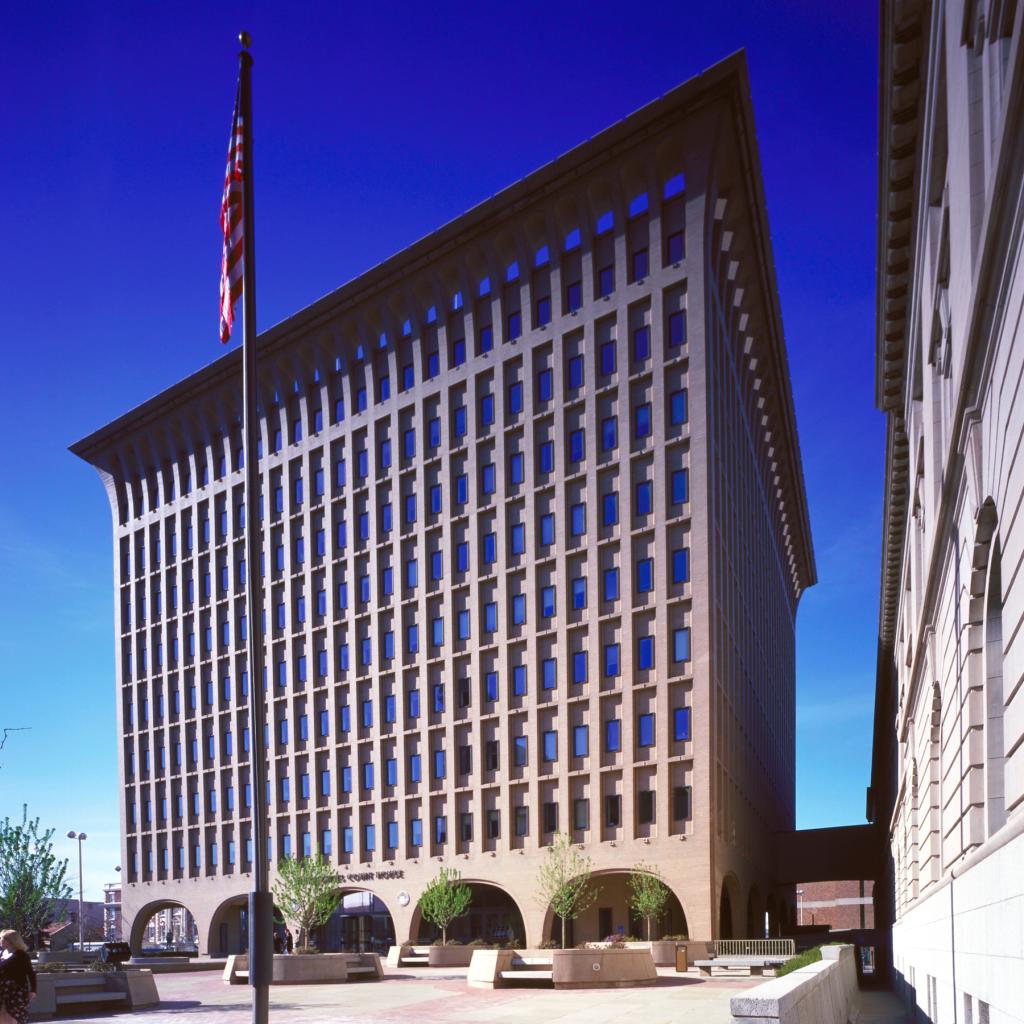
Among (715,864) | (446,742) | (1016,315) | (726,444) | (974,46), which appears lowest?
(715,864)

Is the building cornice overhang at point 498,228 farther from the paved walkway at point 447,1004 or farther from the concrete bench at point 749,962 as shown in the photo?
A: the paved walkway at point 447,1004

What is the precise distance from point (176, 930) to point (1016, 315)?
196 metres

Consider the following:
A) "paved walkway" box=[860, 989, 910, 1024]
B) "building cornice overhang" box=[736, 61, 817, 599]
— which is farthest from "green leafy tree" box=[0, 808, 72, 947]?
"building cornice overhang" box=[736, 61, 817, 599]

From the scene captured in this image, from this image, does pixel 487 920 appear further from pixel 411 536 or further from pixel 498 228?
pixel 498 228

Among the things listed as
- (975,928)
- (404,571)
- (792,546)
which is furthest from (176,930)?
(975,928)

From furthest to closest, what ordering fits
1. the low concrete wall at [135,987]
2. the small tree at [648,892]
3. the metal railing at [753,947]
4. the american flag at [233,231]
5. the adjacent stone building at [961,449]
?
the small tree at [648,892]
the metal railing at [753,947]
the low concrete wall at [135,987]
the american flag at [233,231]
the adjacent stone building at [961,449]

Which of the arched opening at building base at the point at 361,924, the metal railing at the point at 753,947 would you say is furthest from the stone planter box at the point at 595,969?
the arched opening at building base at the point at 361,924

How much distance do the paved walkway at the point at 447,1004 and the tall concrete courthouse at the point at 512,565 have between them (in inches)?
864

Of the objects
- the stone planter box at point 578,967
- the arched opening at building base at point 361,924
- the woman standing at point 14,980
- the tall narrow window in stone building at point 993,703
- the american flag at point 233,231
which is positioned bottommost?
the arched opening at building base at point 361,924

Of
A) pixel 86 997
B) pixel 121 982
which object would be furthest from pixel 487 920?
pixel 86 997

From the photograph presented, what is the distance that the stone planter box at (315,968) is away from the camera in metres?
37.8

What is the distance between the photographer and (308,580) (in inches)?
3046

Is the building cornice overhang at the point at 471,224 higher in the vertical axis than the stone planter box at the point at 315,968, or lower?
higher

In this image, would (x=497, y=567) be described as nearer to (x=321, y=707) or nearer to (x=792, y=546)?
(x=321, y=707)
